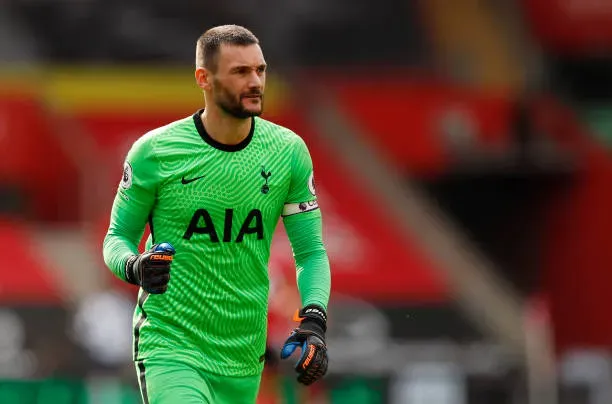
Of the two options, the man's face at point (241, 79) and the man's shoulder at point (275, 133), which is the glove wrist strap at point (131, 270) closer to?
the man's face at point (241, 79)

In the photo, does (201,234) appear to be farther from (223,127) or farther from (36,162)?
(36,162)

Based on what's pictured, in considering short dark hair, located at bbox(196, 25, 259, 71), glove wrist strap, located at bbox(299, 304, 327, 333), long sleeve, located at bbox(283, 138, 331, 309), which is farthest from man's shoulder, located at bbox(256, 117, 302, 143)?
glove wrist strap, located at bbox(299, 304, 327, 333)

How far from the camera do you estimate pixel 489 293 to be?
1697 centimetres

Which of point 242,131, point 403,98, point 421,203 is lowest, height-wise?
point 242,131

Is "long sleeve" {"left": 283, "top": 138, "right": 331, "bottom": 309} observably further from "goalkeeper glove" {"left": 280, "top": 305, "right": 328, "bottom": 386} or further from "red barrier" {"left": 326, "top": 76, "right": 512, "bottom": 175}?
"red barrier" {"left": 326, "top": 76, "right": 512, "bottom": 175}

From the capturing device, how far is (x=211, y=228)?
631cm

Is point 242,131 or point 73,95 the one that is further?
point 73,95

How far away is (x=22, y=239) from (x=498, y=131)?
576 centimetres

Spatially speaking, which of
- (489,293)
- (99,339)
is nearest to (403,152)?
(489,293)

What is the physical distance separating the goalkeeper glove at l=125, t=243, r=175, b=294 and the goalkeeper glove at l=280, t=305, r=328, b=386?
0.56m

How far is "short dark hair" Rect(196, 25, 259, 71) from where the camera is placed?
622cm

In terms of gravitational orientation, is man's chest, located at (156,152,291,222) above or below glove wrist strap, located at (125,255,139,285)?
above

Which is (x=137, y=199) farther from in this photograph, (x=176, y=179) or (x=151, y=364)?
(x=151, y=364)

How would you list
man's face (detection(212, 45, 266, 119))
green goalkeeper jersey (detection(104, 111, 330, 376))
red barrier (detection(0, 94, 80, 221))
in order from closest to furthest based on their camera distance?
man's face (detection(212, 45, 266, 119)) < green goalkeeper jersey (detection(104, 111, 330, 376)) < red barrier (detection(0, 94, 80, 221))
